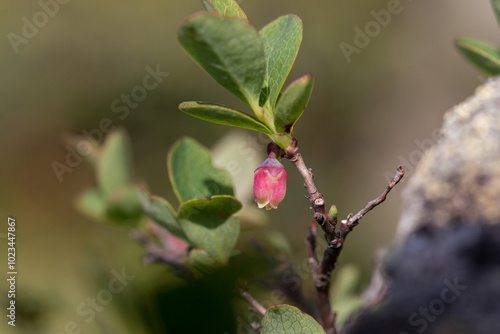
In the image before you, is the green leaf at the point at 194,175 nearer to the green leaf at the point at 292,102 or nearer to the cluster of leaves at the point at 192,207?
the cluster of leaves at the point at 192,207

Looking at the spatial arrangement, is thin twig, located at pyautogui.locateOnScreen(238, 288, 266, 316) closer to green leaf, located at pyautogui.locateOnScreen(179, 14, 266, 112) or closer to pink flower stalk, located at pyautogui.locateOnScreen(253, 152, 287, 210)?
pink flower stalk, located at pyautogui.locateOnScreen(253, 152, 287, 210)

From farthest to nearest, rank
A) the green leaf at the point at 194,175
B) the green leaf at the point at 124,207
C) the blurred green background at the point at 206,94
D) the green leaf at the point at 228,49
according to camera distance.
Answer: the blurred green background at the point at 206,94
the green leaf at the point at 124,207
the green leaf at the point at 194,175
the green leaf at the point at 228,49

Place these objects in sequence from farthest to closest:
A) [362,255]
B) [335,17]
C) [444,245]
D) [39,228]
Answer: [335,17]
[362,255]
[39,228]
[444,245]

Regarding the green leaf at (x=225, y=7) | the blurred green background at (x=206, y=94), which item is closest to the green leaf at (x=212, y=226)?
the green leaf at (x=225, y=7)

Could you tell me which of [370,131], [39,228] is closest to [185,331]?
[39,228]

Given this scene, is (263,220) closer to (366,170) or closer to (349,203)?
(349,203)

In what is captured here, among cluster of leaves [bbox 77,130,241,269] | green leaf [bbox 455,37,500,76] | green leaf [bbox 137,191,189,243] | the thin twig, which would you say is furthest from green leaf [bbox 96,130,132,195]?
green leaf [bbox 455,37,500,76]

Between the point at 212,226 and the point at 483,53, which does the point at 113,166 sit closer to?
the point at 212,226

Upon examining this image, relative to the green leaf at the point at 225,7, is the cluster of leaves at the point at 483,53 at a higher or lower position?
lower
